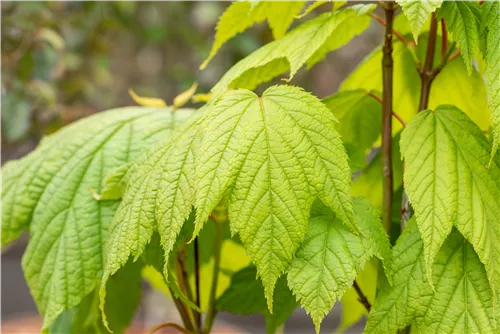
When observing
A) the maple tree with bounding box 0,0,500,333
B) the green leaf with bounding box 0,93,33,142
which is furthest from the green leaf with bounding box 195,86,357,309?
the green leaf with bounding box 0,93,33,142

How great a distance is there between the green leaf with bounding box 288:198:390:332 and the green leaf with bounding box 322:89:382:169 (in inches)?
9.3

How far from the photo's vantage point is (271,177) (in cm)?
60

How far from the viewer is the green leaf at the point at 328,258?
58 centimetres

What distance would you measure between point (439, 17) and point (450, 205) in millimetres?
198

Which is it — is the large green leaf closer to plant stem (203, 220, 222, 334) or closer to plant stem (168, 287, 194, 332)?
plant stem (203, 220, 222, 334)

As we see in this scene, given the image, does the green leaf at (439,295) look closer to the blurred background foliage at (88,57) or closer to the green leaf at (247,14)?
the green leaf at (247,14)

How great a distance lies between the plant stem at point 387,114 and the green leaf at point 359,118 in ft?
0.27

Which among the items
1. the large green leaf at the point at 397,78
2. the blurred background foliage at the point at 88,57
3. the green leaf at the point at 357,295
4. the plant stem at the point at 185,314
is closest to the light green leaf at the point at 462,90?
the large green leaf at the point at 397,78

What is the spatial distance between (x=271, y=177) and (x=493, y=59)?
244 millimetres

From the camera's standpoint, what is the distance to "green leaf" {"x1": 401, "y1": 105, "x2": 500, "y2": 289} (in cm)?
60

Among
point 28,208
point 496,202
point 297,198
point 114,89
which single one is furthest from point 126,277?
point 114,89

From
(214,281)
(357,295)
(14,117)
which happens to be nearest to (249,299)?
(214,281)

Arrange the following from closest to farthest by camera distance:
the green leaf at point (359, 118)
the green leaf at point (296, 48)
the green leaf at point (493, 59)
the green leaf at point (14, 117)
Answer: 1. the green leaf at point (493, 59)
2. the green leaf at point (296, 48)
3. the green leaf at point (359, 118)
4. the green leaf at point (14, 117)

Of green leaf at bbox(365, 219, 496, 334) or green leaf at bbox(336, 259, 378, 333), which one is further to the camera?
green leaf at bbox(336, 259, 378, 333)
